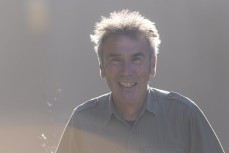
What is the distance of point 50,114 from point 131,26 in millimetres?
4080

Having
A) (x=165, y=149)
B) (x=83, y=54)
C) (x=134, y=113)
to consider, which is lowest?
(x=165, y=149)

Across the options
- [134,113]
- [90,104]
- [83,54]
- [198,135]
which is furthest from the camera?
[83,54]

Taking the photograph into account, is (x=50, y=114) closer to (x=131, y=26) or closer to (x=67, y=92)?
(x=67, y=92)

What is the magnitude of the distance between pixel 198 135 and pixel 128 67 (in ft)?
1.61

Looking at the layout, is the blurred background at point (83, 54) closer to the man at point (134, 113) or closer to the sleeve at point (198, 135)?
the man at point (134, 113)

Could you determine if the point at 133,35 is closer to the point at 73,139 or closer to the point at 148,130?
the point at 148,130

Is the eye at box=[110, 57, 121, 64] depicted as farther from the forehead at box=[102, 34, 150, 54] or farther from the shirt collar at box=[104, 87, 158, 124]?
the shirt collar at box=[104, 87, 158, 124]

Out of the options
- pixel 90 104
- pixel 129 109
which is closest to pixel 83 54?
pixel 90 104

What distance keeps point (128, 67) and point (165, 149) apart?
1.50 feet

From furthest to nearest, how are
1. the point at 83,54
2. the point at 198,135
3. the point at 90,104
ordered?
the point at 83,54
the point at 90,104
the point at 198,135

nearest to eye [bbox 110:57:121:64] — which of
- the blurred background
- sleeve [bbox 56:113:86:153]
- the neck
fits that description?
the neck

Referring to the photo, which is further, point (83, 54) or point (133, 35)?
point (83, 54)

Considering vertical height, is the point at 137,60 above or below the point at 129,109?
above

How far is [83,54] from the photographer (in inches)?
303
